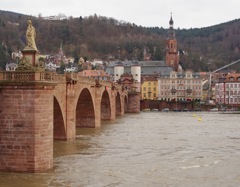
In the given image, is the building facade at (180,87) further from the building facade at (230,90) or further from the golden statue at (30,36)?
the golden statue at (30,36)

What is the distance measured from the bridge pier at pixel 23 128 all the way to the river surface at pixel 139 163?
2.27 feet

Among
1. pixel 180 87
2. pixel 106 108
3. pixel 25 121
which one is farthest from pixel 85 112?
pixel 180 87

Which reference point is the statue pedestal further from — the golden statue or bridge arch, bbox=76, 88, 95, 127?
bridge arch, bbox=76, 88, 95, 127

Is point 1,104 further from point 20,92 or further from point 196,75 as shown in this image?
point 196,75

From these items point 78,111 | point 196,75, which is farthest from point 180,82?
point 78,111

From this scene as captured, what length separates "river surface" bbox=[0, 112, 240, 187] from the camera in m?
23.7

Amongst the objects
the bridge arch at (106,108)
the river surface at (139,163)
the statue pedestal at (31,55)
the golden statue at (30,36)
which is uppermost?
the golden statue at (30,36)

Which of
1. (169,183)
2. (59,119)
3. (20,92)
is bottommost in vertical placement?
(169,183)

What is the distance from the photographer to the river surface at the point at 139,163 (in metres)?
23.7

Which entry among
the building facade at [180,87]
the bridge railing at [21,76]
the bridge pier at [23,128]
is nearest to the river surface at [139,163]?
the bridge pier at [23,128]

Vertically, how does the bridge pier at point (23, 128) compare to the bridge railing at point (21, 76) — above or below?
below

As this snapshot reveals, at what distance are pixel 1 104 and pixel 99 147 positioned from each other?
1395 cm

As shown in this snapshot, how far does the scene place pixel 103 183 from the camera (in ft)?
77.5

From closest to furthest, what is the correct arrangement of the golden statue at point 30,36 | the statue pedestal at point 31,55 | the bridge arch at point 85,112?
the statue pedestal at point 31,55
the golden statue at point 30,36
the bridge arch at point 85,112
